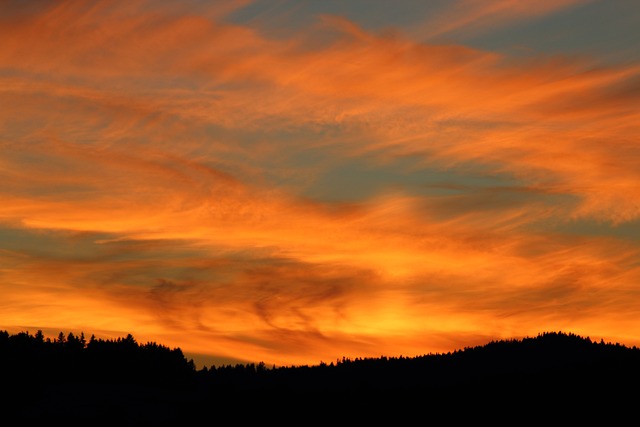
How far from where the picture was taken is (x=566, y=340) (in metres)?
164

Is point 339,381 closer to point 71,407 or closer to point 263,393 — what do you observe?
point 263,393

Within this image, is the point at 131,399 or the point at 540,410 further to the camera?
the point at 131,399

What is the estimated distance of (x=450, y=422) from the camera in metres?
152

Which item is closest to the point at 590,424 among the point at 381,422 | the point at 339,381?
the point at 381,422

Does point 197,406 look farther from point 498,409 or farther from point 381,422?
point 498,409

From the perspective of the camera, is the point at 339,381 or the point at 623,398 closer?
the point at 623,398

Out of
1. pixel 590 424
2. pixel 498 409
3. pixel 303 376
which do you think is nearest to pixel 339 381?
pixel 303 376

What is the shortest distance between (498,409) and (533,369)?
9.16 metres

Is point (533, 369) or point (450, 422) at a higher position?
point (533, 369)

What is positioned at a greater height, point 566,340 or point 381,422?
point 566,340

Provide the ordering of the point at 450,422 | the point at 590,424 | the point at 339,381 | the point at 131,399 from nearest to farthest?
the point at 590,424
the point at 450,422
the point at 339,381
the point at 131,399

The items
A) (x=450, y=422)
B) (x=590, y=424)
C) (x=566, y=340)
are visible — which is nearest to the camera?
(x=590, y=424)

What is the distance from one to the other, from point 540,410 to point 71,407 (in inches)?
3471

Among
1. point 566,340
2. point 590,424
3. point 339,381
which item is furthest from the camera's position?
point 339,381
